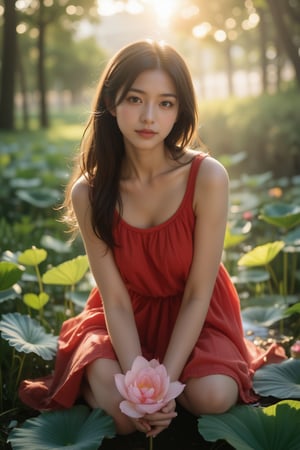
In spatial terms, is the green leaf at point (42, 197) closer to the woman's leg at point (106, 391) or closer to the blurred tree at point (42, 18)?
the woman's leg at point (106, 391)

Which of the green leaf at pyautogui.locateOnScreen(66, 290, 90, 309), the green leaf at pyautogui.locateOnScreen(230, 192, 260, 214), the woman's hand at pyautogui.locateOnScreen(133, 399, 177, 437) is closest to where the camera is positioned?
the woman's hand at pyautogui.locateOnScreen(133, 399, 177, 437)

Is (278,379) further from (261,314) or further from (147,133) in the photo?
(147,133)

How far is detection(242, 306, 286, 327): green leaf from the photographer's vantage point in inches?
104

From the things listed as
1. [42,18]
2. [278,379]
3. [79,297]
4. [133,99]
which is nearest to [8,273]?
[79,297]

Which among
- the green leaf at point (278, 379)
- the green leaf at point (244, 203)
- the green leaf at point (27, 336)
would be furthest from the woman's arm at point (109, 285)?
the green leaf at point (244, 203)

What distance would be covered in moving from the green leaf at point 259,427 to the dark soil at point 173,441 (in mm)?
233

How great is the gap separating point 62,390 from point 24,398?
0.65 ft

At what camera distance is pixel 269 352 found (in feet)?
7.72

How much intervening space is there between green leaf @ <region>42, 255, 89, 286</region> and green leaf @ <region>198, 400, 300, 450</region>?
3.07ft

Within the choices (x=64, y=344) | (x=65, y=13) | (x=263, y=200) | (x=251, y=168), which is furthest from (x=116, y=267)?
(x=65, y=13)

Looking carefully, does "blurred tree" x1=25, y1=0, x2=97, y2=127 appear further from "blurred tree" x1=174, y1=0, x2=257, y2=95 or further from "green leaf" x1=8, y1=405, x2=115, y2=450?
"green leaf" x1=8, y1=405, x2=115, y2=450

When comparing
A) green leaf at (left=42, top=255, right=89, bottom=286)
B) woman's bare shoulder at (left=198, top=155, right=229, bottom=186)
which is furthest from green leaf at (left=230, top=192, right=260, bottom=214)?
woman's bare shoulder at (left=198, top=155, right=229, bottom=186)

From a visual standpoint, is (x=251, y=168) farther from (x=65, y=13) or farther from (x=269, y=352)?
(x=65, y=13)

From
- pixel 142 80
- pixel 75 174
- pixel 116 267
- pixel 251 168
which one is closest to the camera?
pixel 142 80
